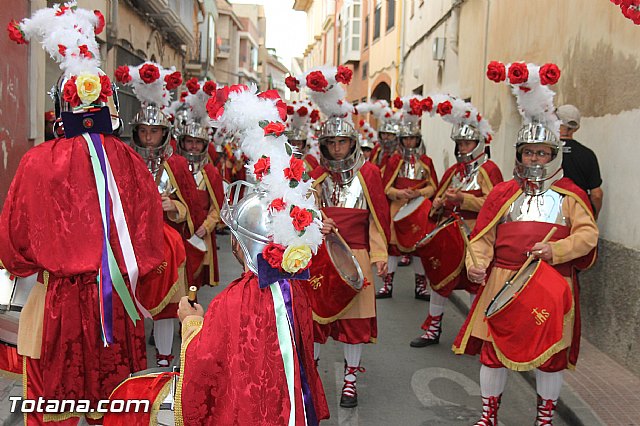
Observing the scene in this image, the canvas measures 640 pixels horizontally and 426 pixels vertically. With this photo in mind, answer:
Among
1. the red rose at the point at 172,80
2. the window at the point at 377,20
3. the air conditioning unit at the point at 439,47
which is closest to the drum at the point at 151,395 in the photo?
the red rose at the point at 172,80

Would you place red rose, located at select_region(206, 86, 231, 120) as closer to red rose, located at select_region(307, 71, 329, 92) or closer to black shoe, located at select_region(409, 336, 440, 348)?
red rose, located at select_region(307, 71, 329, 92)

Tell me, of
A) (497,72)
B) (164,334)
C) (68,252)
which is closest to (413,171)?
(497,72)

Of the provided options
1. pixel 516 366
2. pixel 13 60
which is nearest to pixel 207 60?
pixel 13 60

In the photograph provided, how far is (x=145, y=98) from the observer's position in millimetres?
6176

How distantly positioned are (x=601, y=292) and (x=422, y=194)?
2.66 m

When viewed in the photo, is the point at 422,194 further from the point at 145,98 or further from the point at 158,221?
the point at 158,221

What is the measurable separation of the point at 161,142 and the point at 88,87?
8.05 ft

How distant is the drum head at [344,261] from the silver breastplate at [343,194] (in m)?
0.38

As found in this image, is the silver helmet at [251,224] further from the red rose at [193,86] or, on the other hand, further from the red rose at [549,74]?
the red rose at [193,86]

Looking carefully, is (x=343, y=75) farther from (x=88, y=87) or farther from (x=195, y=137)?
(x=88, y=87)

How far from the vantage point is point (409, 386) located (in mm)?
5793

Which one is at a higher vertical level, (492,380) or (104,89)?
(104,89)

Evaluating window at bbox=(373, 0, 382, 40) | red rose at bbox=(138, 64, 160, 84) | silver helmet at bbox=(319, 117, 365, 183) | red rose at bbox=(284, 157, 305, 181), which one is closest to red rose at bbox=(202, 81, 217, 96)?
red rose at bbox=(138, 64, 160, 84)

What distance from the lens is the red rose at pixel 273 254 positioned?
8.96ft
